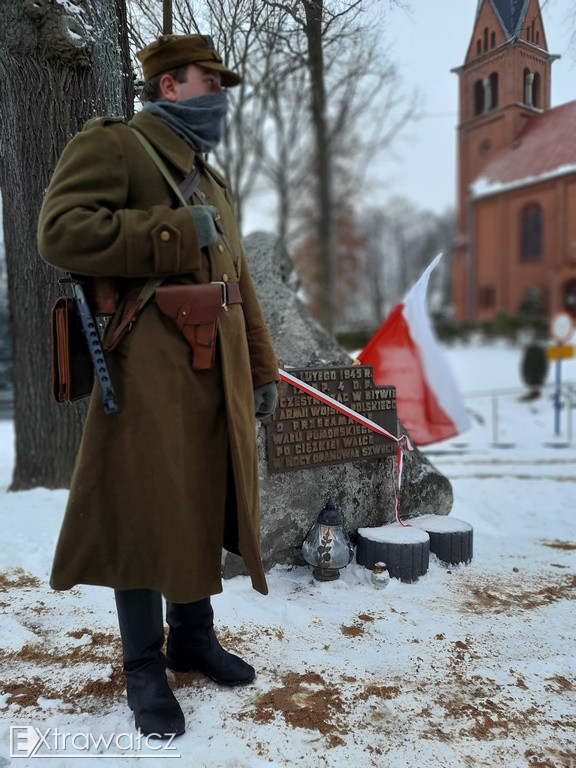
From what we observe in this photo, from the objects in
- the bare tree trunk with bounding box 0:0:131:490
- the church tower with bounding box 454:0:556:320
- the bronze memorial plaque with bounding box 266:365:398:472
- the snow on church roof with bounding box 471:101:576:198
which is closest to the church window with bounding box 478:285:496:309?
the snow on church roof with bounding box 471:101:576:198

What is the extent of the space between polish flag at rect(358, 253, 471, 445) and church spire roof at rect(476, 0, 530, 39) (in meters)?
2.03

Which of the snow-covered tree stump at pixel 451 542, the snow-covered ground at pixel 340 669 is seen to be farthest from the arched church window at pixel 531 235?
the snow-covered ground at pixel 340 669

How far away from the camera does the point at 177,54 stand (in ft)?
6.41

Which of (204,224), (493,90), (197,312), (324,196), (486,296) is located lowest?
(197,312)

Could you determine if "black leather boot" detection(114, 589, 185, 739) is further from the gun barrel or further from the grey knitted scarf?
the grey knitted scarf

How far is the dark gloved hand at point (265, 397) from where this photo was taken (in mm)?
2381

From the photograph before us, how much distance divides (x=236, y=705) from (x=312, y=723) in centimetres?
28

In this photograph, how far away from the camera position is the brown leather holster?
189 cm

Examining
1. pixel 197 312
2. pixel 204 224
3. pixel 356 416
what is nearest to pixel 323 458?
pixel 356 416

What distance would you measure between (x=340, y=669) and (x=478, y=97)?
457 centimetres

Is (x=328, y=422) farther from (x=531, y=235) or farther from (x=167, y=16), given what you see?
(x=531, y=235)

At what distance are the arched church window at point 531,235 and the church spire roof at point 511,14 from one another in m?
20.0

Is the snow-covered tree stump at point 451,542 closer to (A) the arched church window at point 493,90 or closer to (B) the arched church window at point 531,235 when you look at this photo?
(A) the arched church window at point 493,90

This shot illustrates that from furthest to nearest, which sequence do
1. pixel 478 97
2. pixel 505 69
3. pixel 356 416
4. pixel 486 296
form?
pixel 486 296
pixel 478 97
pixel 505 69
pixel 356 416
